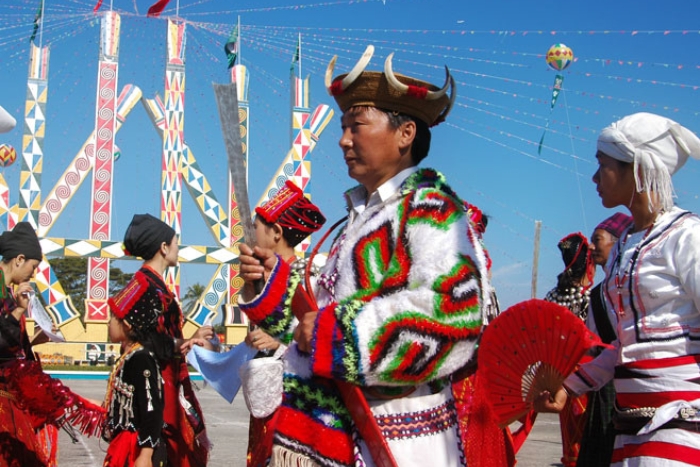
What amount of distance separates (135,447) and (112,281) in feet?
154

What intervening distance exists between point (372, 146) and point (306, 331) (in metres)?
0.61

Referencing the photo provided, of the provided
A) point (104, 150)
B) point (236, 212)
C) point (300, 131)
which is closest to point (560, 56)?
point (300, 131)

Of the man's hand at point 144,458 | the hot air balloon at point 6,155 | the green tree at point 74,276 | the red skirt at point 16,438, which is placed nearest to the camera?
the man's hand at point 144,458

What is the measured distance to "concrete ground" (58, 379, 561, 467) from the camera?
22.1 ft

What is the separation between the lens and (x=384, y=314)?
81.3 inches

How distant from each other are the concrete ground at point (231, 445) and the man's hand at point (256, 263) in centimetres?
311

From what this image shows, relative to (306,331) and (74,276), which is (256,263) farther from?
(74,276)

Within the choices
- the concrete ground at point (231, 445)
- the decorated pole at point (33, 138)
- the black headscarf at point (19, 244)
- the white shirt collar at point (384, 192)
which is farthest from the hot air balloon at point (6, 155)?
the white shirt collar at point (384, 192)

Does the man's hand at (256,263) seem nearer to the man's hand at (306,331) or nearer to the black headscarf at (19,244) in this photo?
the man's hand at (306,331)

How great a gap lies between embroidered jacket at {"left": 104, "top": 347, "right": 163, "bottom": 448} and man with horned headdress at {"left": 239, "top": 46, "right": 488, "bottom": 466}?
6.72 ft

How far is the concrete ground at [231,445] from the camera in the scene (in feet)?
22.1

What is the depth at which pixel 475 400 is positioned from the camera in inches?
92.7

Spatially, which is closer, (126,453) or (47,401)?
(126,453)

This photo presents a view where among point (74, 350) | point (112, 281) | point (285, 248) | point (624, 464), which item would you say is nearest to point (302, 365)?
point (624, 464)
